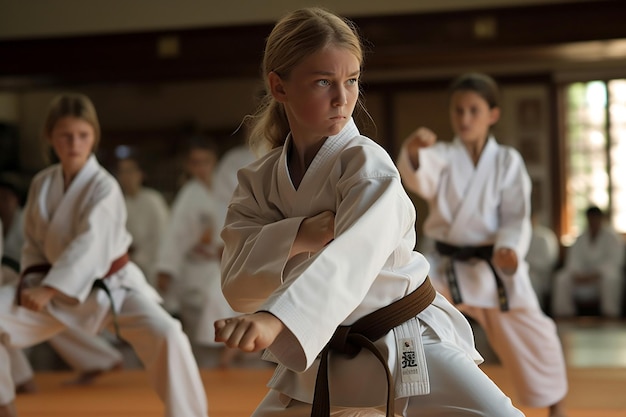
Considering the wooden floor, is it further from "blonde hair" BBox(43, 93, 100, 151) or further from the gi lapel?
"blonde hair" BBox(43, 93, 100, 151)

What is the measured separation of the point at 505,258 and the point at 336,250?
193 cm

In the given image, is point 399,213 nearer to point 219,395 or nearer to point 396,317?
point 396,317

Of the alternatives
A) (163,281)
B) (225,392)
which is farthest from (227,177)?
(225,392)

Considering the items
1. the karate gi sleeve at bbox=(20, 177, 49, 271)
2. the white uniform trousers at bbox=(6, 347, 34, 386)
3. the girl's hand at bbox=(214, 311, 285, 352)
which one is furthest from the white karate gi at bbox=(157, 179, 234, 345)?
the girl's hand at bbox=(214, 311, 285, 352)

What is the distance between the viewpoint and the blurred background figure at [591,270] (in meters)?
9.84

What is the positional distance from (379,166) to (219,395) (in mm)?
2893

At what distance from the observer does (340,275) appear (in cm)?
170

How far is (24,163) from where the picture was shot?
36.2ft

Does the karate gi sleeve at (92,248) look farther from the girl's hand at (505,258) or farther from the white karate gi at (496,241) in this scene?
the girl's hand at (505,258)

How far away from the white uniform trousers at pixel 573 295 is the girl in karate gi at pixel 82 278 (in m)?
7.00

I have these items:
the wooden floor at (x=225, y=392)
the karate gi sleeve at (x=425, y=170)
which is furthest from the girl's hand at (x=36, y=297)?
the karate gi sleeve at (x=425, y=170)

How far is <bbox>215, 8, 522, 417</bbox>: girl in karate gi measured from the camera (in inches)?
68.1

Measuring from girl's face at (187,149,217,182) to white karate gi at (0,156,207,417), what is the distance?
3077 millimetres

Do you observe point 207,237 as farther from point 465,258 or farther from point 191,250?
point 465,258
